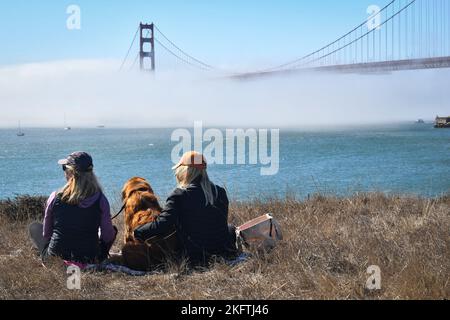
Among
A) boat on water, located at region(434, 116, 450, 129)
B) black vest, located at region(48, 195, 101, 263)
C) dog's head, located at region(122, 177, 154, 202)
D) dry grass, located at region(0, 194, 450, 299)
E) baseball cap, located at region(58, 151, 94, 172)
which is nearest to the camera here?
dry grass, located at region(0, 194, 450, 299)

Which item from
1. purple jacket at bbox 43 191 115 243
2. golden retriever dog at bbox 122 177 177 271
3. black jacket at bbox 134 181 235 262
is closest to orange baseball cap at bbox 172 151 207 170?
black jacket at bbox 134 181 235 262

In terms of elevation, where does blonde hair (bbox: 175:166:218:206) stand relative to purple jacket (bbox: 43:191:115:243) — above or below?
above

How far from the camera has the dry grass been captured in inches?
143

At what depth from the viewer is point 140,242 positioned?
448 cm

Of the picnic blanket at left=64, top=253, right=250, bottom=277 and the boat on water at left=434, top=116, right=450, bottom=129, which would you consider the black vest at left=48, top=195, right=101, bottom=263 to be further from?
the boat on water at left=434, top=116, right=450, bottom=129

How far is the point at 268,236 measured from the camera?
4.71 metres

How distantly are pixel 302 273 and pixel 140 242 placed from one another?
1.29m

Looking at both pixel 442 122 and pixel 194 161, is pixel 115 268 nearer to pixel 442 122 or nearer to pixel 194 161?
pixel 194 161

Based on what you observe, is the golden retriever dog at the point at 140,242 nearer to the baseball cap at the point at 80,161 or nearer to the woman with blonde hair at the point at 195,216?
the woman with blonde hair at the point at 195,216

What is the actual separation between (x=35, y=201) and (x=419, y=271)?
544cm

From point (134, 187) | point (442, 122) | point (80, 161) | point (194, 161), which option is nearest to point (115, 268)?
point (134, 187)

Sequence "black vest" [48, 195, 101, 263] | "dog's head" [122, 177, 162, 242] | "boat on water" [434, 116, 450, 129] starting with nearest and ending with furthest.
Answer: "black vest" [48, 195, 101, 263]
"dog's head" [122, 177, 162, 242]
"boat on water" [434, 116, 450, 129]

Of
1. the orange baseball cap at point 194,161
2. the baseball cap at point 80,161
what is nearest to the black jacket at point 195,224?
the orange baseball cap at point 194,161

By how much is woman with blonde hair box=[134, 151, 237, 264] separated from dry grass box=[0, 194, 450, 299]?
0.74 feet
